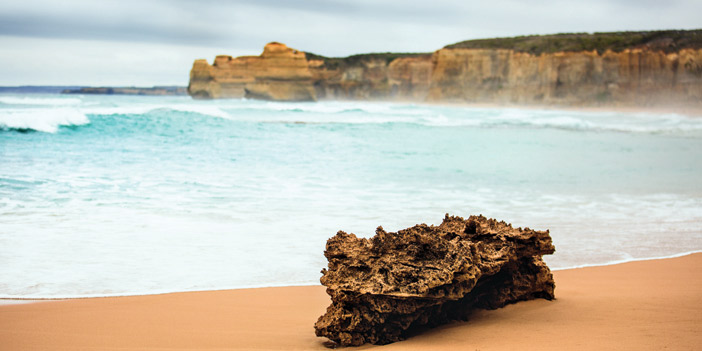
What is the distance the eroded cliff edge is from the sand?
60316 millimetres

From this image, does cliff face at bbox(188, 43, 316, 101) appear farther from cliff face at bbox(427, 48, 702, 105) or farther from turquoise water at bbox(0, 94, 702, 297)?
turquoise water at bbox(0, 94, 702, 297)

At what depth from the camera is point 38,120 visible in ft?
58.7

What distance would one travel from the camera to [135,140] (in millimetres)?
16438

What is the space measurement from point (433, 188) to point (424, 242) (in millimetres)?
6346

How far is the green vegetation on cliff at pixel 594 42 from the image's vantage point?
Result: 5860 centimetres

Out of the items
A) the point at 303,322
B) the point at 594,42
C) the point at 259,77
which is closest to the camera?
the point at 303,322

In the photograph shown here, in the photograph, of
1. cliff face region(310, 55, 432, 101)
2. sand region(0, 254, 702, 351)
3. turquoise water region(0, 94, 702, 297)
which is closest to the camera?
sand region(0, 254, 702, 351)

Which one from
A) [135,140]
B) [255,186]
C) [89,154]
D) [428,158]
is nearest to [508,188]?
[255,186]

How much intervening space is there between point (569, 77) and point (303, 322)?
64.1 m

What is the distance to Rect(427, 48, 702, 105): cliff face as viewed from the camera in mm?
56750

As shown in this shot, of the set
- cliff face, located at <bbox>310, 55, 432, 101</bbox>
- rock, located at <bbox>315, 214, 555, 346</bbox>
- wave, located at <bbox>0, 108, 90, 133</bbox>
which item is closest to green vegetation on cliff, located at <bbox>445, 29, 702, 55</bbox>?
cliff face, located at <bbox>310, 55, 432, 101</bbox>

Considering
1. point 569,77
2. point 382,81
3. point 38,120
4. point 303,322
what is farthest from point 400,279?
point 382,81

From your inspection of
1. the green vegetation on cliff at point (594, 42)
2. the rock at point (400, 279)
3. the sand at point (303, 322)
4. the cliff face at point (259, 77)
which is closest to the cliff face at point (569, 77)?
the green vegetation on cliff at point (594, 42)

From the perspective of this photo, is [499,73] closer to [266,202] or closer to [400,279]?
[266,202]
